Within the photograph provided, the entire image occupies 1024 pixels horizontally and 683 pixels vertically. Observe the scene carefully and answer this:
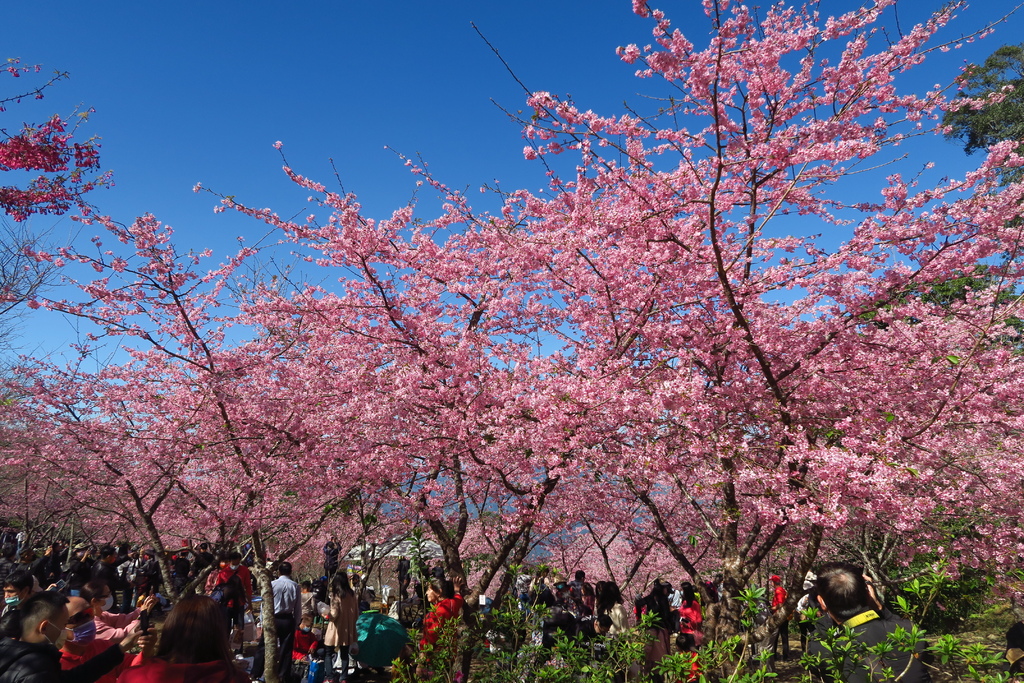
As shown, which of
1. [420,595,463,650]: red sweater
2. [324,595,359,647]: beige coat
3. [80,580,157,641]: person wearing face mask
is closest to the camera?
[80,580,157,641]: person wearing face mask

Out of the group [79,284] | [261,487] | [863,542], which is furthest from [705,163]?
[863,542]

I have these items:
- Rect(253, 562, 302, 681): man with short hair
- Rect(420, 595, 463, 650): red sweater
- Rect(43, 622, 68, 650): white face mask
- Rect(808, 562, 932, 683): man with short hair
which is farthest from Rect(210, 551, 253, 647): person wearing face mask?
Rect(808, 562, 932, 683): man with short hair

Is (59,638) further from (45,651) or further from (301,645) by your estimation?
(301,645)

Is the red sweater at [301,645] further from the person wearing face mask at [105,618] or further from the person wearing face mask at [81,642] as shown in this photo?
the person wearing face mask at [81,642]

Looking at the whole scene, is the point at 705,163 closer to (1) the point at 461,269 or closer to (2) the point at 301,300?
(1) the point at 461,269

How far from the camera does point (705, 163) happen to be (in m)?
6.75

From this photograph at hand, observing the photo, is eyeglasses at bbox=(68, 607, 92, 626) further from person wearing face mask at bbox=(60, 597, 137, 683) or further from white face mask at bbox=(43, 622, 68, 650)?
white face mask at bbox=(43, 622, 68, 650)

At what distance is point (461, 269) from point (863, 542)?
10.8 meters

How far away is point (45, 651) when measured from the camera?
3.01 m

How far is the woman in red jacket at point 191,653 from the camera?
8.36 feet

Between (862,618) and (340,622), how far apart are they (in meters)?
6.95

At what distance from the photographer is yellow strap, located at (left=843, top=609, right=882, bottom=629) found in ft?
10.2

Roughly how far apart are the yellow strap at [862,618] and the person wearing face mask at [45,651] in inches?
155

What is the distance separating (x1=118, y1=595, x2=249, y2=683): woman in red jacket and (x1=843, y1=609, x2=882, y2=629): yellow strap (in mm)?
3035
